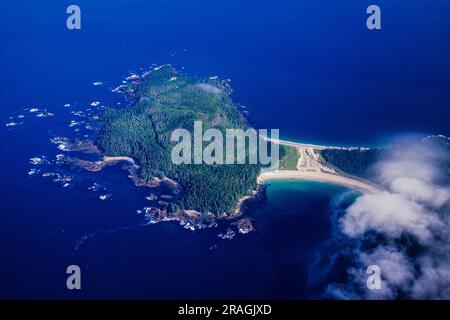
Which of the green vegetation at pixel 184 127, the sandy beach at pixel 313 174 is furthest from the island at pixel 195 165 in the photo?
the sandy beach at pixel 313 174

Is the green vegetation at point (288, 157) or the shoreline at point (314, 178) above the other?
the green vegetation at point (288, 157)

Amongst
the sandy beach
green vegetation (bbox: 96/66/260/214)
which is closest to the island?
green vegetation (bbox: 96/66/260/214)

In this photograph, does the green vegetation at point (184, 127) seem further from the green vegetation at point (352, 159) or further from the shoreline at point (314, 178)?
the green vegetation at point (352, 159)

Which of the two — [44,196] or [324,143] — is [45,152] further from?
[324,143]

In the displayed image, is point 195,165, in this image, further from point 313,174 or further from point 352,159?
point 352,159
